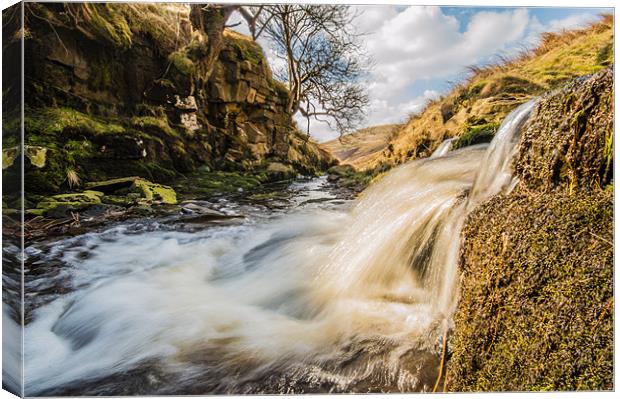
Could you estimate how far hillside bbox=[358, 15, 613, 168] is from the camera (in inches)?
93.4

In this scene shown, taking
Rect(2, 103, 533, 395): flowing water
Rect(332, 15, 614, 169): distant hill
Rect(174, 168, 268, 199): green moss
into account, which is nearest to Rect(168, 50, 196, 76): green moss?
Rect(174, 168, 268, 199): green moss

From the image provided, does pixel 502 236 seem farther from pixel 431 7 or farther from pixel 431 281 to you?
pixel 431 7

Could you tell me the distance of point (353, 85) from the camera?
2652 millimetres

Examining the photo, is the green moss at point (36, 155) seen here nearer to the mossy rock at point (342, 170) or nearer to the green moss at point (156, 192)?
the green moss at point (156, 192)

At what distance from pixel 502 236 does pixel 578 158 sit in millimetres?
513

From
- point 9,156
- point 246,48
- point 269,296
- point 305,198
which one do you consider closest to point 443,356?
point 269,296

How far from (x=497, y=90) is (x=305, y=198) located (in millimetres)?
1289

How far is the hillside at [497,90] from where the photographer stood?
93.4 inches

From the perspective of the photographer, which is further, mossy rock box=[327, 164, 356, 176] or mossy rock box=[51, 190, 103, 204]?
mossy rock box=[327, 164, 356, 176]

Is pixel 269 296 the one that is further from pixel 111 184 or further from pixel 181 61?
pixel 181 61

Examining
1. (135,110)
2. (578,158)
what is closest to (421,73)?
(578,158)

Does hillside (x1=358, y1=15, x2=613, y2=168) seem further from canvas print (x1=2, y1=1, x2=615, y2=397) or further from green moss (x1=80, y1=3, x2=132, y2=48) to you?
green moss (x1=80, y1=3, x2=132, y2=48)

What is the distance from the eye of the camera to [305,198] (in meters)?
2.65

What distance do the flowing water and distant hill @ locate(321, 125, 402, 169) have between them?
194 millimetres
